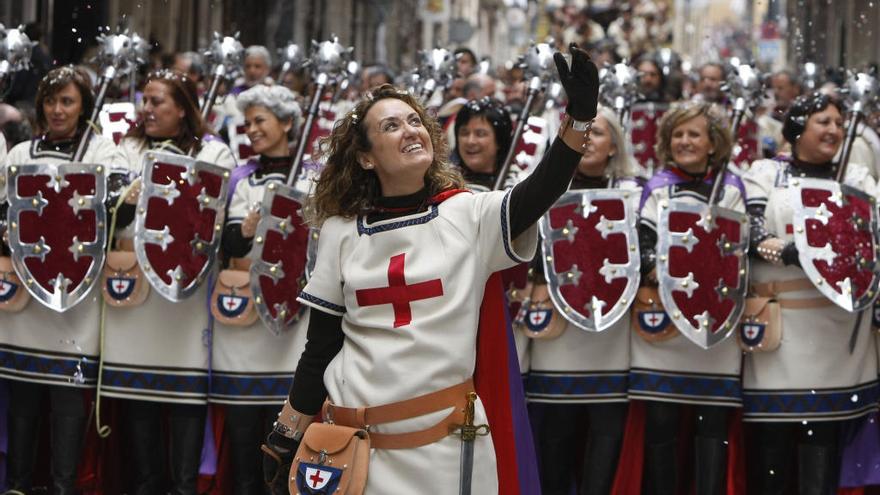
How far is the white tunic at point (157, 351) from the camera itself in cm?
588

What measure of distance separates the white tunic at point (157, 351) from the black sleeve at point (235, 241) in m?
0.25

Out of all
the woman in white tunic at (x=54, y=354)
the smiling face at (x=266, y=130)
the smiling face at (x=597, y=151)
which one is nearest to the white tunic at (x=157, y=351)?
the woman in white tunic at (x=54, y=354)

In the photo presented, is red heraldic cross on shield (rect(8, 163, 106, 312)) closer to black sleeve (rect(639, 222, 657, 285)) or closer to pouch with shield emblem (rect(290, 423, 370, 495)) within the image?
black sleeve (rect(639, 222, 657, 285))

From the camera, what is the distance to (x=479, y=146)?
599 centimetres

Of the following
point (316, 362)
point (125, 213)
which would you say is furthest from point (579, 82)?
point (125, 213)

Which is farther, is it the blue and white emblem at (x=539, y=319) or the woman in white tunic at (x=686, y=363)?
the blue and white emblem at (x=539, y=319)

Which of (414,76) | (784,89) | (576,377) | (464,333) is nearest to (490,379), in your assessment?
(464,333)

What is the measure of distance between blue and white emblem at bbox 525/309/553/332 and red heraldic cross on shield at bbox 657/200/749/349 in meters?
0.51

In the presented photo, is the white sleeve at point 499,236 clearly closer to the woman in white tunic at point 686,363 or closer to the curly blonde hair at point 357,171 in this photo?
the curly blonde hair at point 357,171

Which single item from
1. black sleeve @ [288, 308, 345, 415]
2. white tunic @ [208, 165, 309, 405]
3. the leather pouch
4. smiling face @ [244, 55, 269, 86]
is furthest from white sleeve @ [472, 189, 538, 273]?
smiling face @ [244, 55, 269, 86]

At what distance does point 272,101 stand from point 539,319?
4.78 feet

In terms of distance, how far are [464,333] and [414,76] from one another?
449cm

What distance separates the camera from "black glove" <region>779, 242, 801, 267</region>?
5.39 metres

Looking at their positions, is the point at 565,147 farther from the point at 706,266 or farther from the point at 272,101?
the point at 272,101
